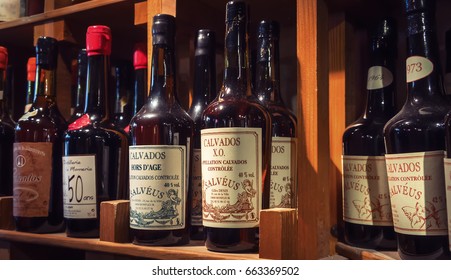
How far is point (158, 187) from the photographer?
647mm

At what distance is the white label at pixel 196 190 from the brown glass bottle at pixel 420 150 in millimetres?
255

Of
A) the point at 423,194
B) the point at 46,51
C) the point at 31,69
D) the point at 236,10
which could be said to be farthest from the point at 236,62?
the point at 31,69

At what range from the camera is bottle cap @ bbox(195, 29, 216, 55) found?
2.39ft

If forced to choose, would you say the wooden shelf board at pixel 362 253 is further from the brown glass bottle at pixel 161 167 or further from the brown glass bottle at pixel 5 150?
the brown glass bottle at pixel 5 150

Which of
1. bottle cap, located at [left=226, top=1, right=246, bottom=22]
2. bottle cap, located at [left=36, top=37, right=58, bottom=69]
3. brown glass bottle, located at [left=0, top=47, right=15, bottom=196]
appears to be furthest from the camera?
brown glass bottle, located at [left=0, top=47, right=15, bottom=196]

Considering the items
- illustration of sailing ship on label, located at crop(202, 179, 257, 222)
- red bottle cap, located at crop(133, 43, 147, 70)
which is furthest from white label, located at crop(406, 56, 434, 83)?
red bottle cap, located at crop(133, 43, 147, 70)

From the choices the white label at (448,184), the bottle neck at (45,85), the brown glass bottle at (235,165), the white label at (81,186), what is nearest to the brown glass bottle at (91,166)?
the white label at (81,186)

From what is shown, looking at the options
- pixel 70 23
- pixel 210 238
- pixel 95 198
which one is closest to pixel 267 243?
pixel 210 238

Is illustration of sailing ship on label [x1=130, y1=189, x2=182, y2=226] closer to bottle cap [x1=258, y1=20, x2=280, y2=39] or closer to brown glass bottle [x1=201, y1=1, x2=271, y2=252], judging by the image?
brown glass bottle [x1=201, y1=1, x2=271, y2=252]

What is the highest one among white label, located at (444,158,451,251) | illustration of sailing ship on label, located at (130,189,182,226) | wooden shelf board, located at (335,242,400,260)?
white label, located at (444,158,451,251)

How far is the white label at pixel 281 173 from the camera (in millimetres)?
662

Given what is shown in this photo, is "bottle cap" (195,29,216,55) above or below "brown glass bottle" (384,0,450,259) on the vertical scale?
above
